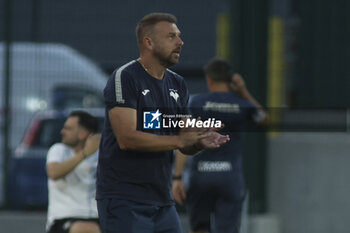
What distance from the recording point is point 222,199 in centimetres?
716

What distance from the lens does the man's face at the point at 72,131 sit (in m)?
6.16

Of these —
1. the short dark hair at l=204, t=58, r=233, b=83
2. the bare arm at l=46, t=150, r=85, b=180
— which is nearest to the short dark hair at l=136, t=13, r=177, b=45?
the bare arm at l=46, t=150, r=85, b=180

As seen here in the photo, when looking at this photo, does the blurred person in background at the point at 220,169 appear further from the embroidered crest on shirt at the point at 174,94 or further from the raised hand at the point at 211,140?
the raised hand at the point at 211,140

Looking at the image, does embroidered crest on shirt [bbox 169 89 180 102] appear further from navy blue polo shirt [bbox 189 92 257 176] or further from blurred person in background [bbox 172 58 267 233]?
blurred person in background [bbox 172 58 267 233]

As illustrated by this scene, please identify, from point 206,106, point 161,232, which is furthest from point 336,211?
point 161,232

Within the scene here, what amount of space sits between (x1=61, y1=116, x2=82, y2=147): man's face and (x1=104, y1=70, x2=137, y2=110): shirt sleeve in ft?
6.82

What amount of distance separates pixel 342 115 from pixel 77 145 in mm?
3223

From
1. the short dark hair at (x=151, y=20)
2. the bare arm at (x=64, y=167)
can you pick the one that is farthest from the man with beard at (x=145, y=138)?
the bare arm at (x=64, y=167)

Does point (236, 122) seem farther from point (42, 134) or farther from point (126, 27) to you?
point (42, 134)

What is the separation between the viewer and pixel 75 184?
6113 mm

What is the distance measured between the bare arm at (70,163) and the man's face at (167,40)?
2.09 metres

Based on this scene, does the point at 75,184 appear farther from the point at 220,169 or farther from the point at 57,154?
the point at 220,169

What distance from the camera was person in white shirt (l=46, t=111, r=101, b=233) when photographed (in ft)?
19.8

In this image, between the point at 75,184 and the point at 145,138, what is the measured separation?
2226mm
